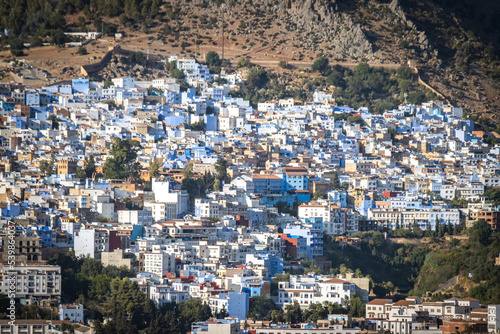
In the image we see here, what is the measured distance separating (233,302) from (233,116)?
85.9 feet

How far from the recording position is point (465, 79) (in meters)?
79.4

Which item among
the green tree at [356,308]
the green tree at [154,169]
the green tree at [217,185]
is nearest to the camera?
the green tree at [356,308]

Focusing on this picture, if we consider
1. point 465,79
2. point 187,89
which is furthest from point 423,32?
point 187,89

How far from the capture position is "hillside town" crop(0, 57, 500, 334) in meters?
43.8

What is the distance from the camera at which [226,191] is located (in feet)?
180

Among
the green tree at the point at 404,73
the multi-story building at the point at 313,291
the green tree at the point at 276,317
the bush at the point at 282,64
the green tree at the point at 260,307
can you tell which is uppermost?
the bush at the point at 282,64

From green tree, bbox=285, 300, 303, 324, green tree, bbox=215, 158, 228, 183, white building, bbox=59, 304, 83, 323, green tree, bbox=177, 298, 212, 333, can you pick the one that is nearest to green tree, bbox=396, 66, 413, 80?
green tree, bbox=215, 158, 228, 183

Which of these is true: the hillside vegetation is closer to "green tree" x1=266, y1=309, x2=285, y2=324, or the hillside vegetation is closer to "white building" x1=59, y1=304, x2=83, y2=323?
"green tree" x1=266, y1=309, x2=285, y2=324

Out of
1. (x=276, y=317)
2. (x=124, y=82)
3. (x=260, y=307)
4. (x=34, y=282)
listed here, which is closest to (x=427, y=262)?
(x=260, y=307)

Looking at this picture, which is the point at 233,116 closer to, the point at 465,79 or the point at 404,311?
the point at 465,79

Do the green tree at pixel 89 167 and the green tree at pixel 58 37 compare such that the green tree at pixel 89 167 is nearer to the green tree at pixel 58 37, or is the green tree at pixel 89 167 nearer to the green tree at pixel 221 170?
the green tree at pixel 221 170

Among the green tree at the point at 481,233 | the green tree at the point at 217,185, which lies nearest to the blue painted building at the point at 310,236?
the green tree at the point at 217,185

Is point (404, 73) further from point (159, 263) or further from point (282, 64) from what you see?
point (159, 263)

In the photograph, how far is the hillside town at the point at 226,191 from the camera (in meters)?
43.8
